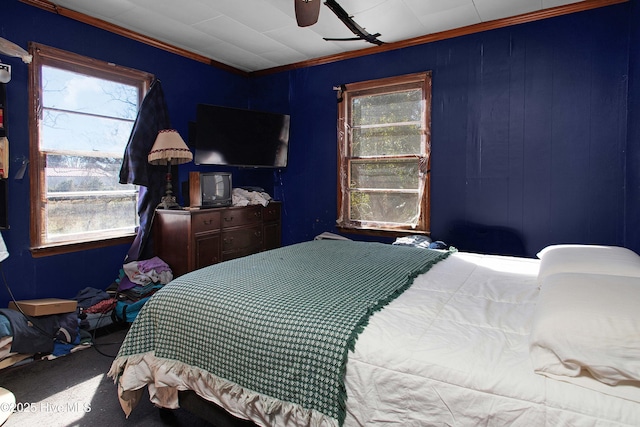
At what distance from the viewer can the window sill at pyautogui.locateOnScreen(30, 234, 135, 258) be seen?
296 cm

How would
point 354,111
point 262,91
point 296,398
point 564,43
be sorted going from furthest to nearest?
point 262,91 → point 354,111 → point 564,43 → point 296,398

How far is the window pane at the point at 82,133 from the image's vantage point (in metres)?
3.04

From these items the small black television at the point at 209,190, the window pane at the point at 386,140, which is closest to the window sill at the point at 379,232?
the window pane at the point at 386,140

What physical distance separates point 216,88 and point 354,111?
1.67 meters

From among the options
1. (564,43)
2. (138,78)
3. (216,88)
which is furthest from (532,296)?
(216,88)

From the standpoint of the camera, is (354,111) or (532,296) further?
(354,111)

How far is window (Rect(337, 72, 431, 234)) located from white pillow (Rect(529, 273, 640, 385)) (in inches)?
101

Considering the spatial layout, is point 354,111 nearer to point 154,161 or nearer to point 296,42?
point 296,42

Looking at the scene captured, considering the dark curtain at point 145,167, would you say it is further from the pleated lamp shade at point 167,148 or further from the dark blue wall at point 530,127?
the dark blue wall at point 530,127

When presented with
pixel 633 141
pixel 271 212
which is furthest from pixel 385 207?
pixel 633 141

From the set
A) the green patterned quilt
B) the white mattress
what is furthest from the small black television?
the white mattress

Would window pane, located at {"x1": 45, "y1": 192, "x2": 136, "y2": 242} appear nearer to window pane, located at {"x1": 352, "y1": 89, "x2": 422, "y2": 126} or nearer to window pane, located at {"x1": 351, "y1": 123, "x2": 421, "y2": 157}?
window pane, located at {"x1": 351, "y1": 123, "x2": 421, "y2": 157}

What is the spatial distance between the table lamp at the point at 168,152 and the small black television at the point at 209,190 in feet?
Result: 0.62

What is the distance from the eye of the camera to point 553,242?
3150 millimetres
